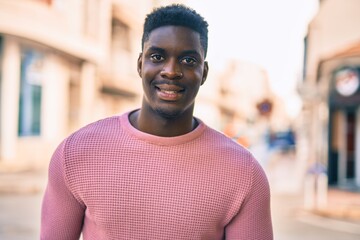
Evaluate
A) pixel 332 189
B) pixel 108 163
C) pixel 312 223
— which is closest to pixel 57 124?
pixel 312 223

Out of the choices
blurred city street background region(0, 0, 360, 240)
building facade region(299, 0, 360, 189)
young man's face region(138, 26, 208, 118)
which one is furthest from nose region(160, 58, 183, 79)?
building facade region(299, 0, 360, 189)

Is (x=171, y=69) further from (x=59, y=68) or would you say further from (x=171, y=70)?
(x=59, y=68)

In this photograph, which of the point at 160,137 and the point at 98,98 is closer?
the point at 160,137

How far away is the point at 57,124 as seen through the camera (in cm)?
1018

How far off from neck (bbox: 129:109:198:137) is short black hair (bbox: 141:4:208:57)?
0.21 metres

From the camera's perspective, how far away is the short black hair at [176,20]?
1.38 meters

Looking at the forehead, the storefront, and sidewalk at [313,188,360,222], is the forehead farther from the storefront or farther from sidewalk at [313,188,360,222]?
the storefront

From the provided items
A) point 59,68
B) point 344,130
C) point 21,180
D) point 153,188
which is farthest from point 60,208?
point 344,130

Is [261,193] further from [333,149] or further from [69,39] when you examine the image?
[333,149]

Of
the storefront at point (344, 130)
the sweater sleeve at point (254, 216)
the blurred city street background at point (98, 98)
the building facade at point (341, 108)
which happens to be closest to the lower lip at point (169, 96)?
the sweater sleeve at point (254, 216)

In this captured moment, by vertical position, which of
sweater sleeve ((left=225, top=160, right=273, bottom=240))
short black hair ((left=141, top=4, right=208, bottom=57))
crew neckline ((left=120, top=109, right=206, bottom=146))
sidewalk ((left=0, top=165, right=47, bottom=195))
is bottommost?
sidewalk ((left=0, top=165, right=47, bottom=195))

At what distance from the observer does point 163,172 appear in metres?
1.36

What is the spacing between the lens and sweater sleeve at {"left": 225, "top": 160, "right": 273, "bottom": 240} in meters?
1.38

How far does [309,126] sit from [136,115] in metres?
15.8
